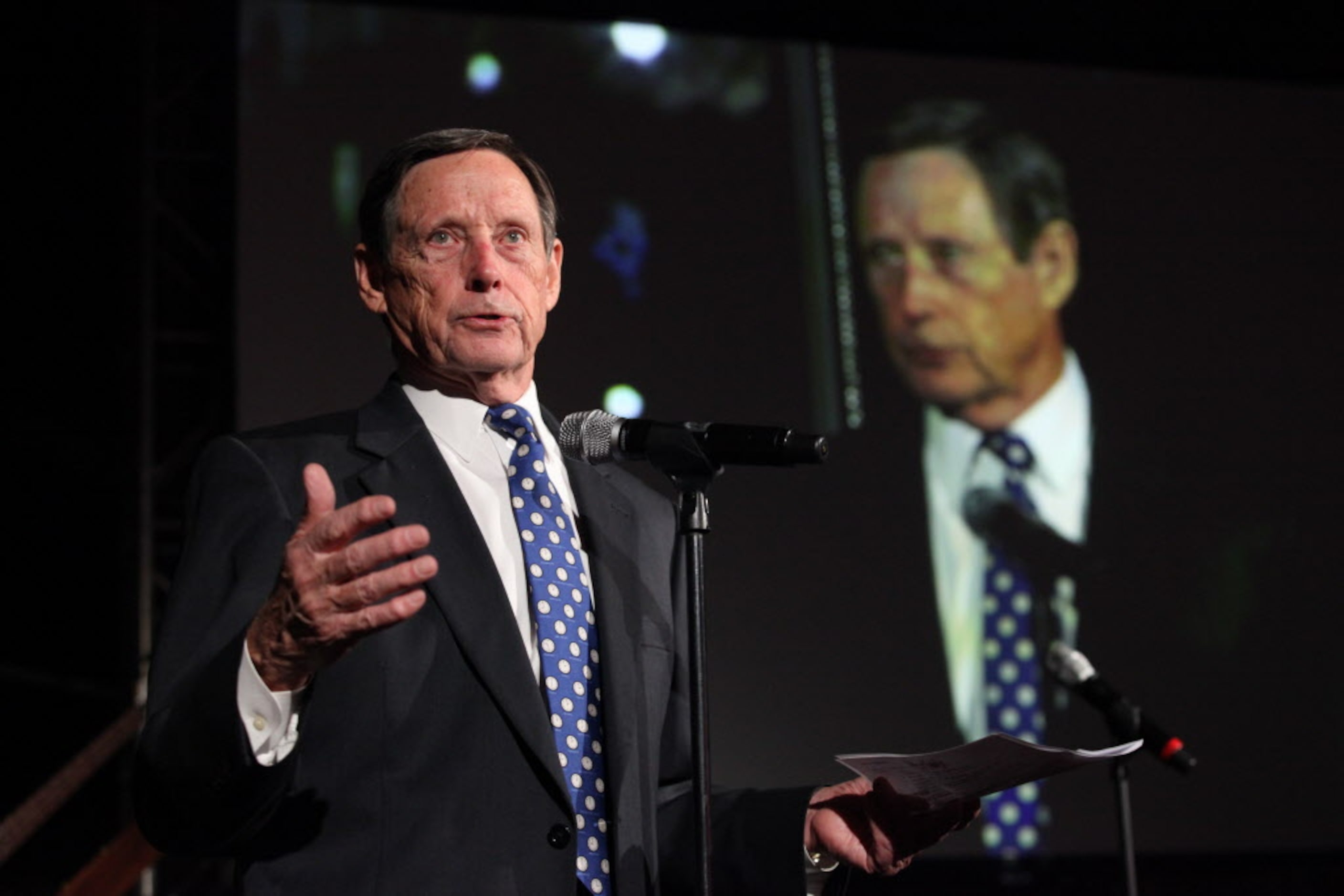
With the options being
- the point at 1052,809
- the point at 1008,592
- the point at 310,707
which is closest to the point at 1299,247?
the point at 1008,592

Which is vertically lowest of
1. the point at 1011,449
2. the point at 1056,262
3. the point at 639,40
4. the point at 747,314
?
the point at 1011,449

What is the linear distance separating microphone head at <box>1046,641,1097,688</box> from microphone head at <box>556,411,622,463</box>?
6.41 ft

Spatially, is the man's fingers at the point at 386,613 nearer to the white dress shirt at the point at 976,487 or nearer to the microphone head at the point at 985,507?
the white dress shirt at the point at 976,487

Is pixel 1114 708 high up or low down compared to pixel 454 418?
down

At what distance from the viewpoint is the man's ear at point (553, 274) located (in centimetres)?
213

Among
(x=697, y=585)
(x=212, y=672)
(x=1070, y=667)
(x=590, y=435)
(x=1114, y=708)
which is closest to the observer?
(x=212, y=672)

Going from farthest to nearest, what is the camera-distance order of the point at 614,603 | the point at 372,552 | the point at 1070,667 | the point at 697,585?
the point at 1070,667 → the point at 614,603 → the point at 697,585 → the point at 372,552

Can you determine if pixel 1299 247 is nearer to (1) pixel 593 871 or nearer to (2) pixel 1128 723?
(2) pixel 1128 723

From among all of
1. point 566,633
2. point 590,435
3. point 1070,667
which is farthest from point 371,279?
point 1070,667

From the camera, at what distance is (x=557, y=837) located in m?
1.71

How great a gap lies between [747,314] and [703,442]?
9.90ft

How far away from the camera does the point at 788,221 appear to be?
476cm

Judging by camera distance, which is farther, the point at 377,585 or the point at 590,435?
the point at 590,435

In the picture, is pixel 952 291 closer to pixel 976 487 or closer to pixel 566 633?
pixel 976 487
